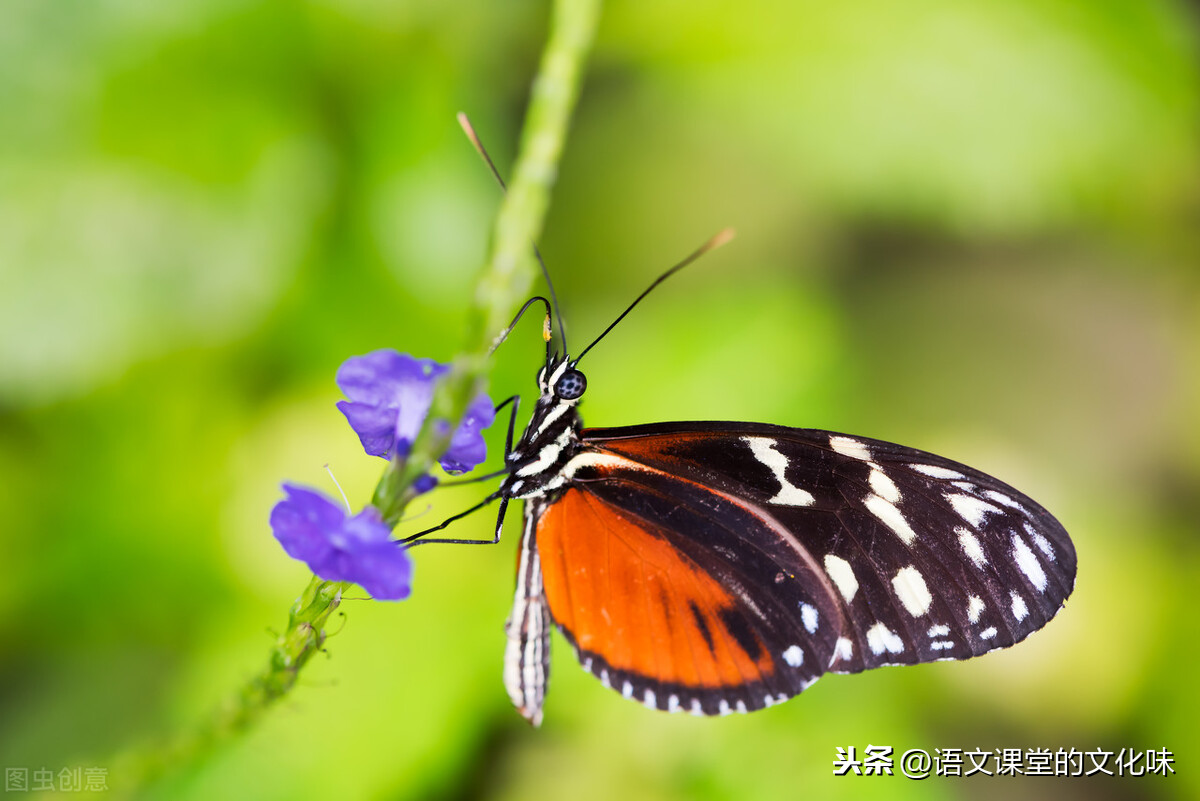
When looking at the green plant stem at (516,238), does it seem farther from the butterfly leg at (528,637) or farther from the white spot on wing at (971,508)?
the white spot on wing at (971,508)

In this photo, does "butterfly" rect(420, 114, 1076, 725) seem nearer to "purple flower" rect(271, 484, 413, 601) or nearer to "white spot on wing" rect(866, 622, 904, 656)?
"white spot on wing" rect(866, 622, 904, 656)

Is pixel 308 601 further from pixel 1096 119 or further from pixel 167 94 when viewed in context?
pixel 1096 119

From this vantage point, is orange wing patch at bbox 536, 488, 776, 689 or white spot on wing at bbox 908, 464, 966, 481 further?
orange wing patch at bbox 536, 488, 776, 689

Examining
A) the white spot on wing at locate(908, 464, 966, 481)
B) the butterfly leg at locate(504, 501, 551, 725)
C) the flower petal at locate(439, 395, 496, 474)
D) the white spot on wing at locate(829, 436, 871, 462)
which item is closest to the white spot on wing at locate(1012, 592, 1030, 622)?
the white spot on wing at locate(908, 464, 966, 481)

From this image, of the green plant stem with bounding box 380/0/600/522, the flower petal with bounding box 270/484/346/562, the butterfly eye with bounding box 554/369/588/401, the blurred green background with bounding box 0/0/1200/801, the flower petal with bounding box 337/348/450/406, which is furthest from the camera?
the blurred green background with bounding box 0/0/1200/801

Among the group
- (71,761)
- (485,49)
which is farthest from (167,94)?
(71,761)

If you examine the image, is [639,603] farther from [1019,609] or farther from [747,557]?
[1019,609]
